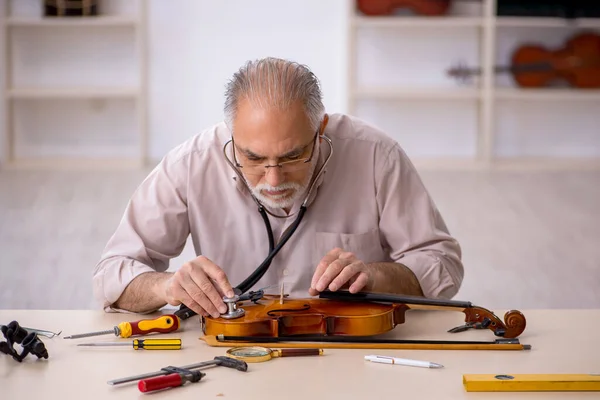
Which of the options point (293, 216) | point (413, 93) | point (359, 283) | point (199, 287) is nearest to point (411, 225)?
point (293, 216)

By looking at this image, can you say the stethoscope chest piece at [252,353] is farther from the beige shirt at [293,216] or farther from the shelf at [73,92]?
the shelf at [73,92]

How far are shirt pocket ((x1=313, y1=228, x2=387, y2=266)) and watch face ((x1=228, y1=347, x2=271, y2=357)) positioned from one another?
711 millimetres

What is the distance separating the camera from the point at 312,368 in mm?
1622

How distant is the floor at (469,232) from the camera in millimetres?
4285

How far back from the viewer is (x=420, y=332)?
1876mm

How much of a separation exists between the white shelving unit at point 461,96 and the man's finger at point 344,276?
5.62 m

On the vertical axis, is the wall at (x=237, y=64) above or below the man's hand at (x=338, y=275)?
above

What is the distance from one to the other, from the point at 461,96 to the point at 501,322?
5.80m

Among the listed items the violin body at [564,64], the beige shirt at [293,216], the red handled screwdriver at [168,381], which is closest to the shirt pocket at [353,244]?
the beige shirt at [293,216]

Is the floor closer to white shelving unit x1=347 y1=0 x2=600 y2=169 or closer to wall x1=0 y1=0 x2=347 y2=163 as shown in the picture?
white shelving unit x1=347 y1=0 x2=600 y2=169

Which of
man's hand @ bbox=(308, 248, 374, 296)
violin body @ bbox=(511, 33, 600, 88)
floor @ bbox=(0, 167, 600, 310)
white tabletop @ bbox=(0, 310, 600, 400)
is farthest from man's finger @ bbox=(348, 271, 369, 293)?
violin body @ bbox=(511, 33, 600, 88)

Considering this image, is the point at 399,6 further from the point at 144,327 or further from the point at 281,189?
the point at 144,327

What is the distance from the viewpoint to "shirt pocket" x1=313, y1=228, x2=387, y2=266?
2.40 metres

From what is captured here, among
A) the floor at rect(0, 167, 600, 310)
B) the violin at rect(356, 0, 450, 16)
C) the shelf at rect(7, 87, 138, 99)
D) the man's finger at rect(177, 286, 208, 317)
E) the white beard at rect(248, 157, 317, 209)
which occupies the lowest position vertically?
the floor at rect(0, 167, 600, 310)
